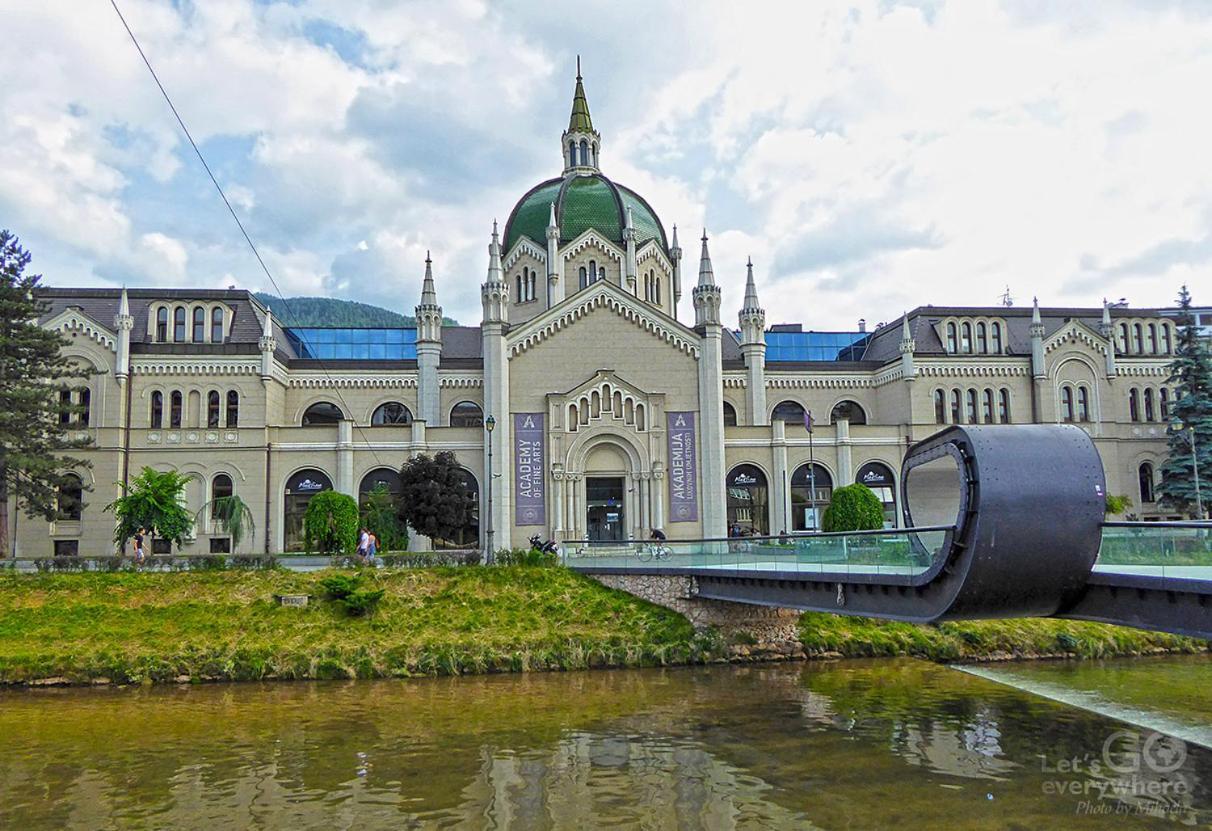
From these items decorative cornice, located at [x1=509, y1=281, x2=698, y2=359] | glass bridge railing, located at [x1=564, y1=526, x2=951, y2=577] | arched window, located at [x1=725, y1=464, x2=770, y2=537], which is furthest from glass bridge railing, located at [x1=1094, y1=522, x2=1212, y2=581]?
arched window, located at [x1=725, y1=464, x2=770, y2=537]

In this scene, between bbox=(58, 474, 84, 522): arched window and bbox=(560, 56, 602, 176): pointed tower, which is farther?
bbox=(560, 56, 602, 176): pointed tower

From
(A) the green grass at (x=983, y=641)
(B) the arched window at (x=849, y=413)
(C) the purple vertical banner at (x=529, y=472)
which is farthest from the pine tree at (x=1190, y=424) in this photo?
(C) the purple vertical banner at (x=529, y=472)

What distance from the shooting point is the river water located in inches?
640

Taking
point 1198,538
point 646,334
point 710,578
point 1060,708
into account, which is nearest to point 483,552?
point 710,578

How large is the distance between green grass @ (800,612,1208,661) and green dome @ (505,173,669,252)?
3245 cm

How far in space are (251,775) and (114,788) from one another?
98.4 inches

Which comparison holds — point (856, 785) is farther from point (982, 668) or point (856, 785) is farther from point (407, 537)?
point (407, 537)

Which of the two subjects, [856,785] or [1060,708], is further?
[1060,708]

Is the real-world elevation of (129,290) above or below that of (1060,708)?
above

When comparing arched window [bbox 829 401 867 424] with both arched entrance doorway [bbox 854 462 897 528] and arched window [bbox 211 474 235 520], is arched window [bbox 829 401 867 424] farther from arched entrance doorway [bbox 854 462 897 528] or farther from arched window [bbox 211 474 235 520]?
arched window [bbox 211 474 235 520]

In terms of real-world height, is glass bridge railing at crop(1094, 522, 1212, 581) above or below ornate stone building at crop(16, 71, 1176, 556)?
below

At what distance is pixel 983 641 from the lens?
3272 centimetres

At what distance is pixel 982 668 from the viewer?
30.8 meters

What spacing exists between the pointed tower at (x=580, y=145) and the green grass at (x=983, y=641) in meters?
41.5
